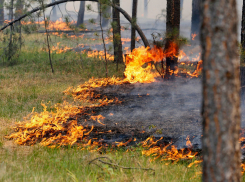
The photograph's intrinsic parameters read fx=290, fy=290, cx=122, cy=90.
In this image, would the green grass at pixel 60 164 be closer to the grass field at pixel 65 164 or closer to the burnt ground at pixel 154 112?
the grass field at pixel 65 164

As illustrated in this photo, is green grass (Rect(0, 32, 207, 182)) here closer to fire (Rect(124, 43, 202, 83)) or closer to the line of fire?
the line of fire

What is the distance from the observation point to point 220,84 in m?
2.05

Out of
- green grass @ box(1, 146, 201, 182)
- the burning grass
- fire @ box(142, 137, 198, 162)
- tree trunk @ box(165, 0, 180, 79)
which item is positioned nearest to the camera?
green grass @ box(1, 146, 201, 182)

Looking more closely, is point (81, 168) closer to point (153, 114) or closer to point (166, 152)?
point (166, 152)

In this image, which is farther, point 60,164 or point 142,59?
point 142,59

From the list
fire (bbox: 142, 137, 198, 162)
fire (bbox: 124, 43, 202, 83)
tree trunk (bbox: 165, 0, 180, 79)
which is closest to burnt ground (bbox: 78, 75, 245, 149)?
fire (bbox: 142, 137, 198, 162)

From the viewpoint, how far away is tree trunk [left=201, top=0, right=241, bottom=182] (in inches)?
80.0

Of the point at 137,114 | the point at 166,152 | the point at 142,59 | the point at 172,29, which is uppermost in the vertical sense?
the point at 172,29

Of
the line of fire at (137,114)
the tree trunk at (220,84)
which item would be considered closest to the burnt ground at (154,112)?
the line of fire at (137,114)

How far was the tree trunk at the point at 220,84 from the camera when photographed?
203cm

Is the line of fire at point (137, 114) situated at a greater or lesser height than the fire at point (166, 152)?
greater

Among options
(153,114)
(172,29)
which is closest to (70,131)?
(153,114)

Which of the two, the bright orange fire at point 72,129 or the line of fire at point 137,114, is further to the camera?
the line of fire at point 137,114

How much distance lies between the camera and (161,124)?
5945 millimetres
